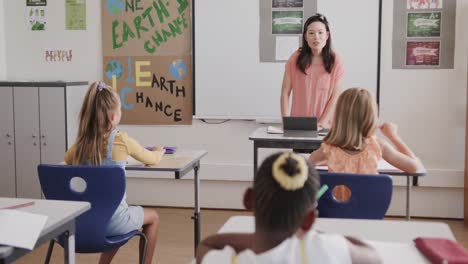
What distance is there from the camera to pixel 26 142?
4898 mm

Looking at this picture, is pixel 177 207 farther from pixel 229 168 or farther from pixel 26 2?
pixel 26 2

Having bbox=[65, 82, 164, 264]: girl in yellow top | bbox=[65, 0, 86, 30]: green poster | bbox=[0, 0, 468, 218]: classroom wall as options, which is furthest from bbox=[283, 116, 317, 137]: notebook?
bbox=[65, 0, 86, 30]: green poster

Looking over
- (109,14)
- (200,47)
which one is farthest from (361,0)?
(109,14)

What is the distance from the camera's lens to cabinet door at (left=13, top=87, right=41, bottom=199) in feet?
15.9

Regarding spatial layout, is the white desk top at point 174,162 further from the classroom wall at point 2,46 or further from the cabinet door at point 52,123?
the classroom wall at point 2,46

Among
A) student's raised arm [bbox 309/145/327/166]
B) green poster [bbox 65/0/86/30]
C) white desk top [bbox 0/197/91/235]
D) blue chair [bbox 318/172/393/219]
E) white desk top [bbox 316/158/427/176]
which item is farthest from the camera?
green poster [bbox 65/0/86/30]

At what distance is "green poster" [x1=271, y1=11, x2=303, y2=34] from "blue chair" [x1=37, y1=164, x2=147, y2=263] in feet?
8.81

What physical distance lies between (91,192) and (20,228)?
84cm

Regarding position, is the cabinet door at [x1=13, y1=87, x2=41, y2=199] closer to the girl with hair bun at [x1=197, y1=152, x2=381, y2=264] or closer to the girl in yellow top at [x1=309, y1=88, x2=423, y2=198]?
the girl in yellow top at [x1=309, y1=88, x2=423, y2=198]

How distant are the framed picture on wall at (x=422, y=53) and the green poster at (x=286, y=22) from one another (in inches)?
34.6

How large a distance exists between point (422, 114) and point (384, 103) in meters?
0.31

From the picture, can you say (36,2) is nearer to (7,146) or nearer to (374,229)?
(7,146)

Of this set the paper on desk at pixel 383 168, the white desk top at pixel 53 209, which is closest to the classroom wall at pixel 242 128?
the paper on desk at pixel 383 168

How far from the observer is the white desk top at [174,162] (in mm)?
2916
